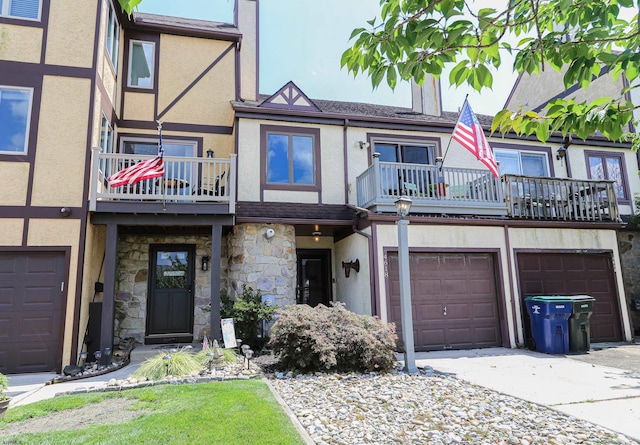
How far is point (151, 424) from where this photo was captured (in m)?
3.96

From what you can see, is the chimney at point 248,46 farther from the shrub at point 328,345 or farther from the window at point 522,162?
the shrub at point 328,345

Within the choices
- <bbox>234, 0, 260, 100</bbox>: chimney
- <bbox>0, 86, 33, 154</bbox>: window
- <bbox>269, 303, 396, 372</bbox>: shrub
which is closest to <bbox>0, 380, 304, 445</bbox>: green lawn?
<bbox>269, 303, 396, 372</bbox>: shrub

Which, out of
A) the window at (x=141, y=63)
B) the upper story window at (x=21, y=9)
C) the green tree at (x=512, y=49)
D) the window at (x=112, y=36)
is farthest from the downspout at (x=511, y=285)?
the upper story window at (x=21, y=9)

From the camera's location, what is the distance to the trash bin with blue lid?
8320 millimetres

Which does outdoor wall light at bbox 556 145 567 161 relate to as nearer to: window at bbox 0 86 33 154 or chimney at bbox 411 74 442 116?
chimney at bbox 411 74 442 116

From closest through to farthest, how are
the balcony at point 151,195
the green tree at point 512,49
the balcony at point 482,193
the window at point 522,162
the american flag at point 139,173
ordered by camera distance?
1. the green tree at point 512,49
2. the american flag at point 139,173
3. the balcony at point 151,195
4. the balcony at point 482,193
5. the window at point 522,162

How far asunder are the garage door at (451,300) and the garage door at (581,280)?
104cm

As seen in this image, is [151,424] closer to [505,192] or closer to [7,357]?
[7,357]

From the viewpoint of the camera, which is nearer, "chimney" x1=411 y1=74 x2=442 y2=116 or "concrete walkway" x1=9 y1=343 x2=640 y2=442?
"concrete walkway" x1=9 y1=343 x2=640 y2=442

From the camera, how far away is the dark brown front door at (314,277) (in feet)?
35.5

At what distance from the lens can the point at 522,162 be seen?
11.8m

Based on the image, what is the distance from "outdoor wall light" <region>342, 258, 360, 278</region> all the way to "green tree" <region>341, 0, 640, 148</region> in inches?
256

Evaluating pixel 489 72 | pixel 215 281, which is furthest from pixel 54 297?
pixel 489 72

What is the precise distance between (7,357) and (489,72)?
28.7 ft
